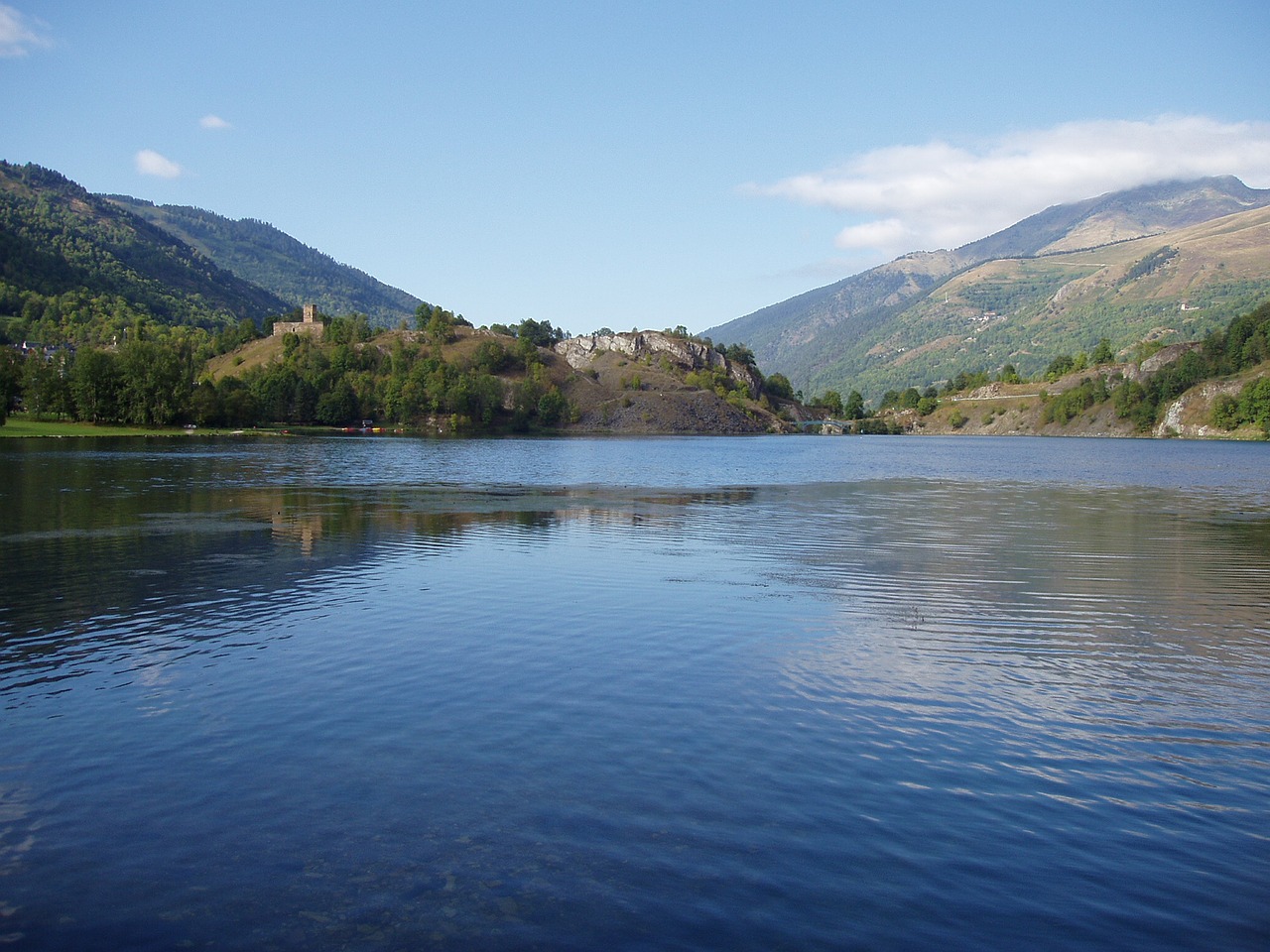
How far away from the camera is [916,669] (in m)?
17.9

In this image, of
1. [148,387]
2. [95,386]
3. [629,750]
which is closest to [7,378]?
[95,386]

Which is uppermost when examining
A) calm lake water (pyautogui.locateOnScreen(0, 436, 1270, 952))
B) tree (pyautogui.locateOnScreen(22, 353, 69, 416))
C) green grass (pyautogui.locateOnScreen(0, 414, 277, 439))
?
tree (pyautogui.locateOnScreen(22, 353, 69, 416))

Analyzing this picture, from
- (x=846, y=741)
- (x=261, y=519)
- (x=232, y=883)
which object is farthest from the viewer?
(x=261, y=519)

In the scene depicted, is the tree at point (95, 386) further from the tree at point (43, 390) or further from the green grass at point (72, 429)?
the green grass at point (72, 429)

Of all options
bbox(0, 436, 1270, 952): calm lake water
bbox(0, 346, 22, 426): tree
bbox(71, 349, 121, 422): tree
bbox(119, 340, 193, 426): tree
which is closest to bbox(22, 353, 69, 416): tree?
bbox(0, 346, 22, 426): tree

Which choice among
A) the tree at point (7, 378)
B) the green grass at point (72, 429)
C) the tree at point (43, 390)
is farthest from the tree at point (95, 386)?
the tree at point (7, 378)

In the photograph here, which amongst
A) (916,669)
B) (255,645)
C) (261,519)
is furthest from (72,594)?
(916,669)

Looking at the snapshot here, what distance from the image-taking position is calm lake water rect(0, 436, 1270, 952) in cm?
913

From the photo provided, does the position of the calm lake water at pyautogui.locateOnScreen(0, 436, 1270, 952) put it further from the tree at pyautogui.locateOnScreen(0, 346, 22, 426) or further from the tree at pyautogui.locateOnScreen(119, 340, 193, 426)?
the tree at pyautogui.locateOnScreen(119, 340, 193, 426)

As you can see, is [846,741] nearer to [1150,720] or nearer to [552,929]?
[1150,720]

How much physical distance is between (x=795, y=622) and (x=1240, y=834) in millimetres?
11516

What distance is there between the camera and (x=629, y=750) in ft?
43.7

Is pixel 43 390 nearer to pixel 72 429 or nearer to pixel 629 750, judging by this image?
pixel 72 429

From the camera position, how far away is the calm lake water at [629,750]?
913cm
